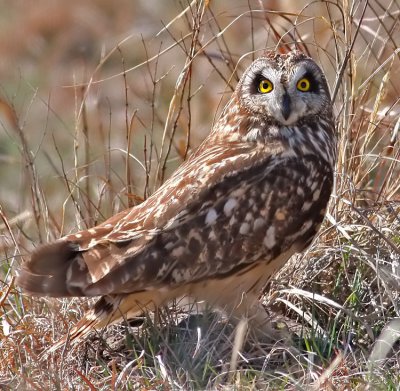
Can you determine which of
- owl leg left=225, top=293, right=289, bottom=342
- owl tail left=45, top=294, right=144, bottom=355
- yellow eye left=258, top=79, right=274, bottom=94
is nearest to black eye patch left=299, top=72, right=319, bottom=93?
yellow eye left=258, top=79, right=274, bottom=94

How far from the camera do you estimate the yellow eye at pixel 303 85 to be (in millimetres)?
4637

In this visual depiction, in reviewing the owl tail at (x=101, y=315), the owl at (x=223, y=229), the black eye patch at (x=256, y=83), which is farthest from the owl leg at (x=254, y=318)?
the black eye patch at (x=256, y=83)

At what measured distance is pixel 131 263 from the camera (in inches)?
A: 170

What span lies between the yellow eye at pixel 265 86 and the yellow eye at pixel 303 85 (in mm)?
107

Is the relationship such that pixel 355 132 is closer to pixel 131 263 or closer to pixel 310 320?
pixel 310 320

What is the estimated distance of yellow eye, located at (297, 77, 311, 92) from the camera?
464 cm

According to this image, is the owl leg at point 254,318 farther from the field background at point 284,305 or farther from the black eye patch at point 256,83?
the black eye patch at point 256,83

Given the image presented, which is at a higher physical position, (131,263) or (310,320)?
(131,263)

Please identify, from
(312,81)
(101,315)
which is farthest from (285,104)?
(101,315)

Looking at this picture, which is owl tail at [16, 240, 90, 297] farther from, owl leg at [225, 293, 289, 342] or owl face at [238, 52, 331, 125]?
owl face at [238, 52, 331, 125]

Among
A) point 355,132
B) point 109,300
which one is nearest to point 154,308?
point 109,300

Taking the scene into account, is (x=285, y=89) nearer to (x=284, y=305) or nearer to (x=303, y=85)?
(x=303, y=85)

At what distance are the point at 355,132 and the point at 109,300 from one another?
1.51m

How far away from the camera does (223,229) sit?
4441 mm
